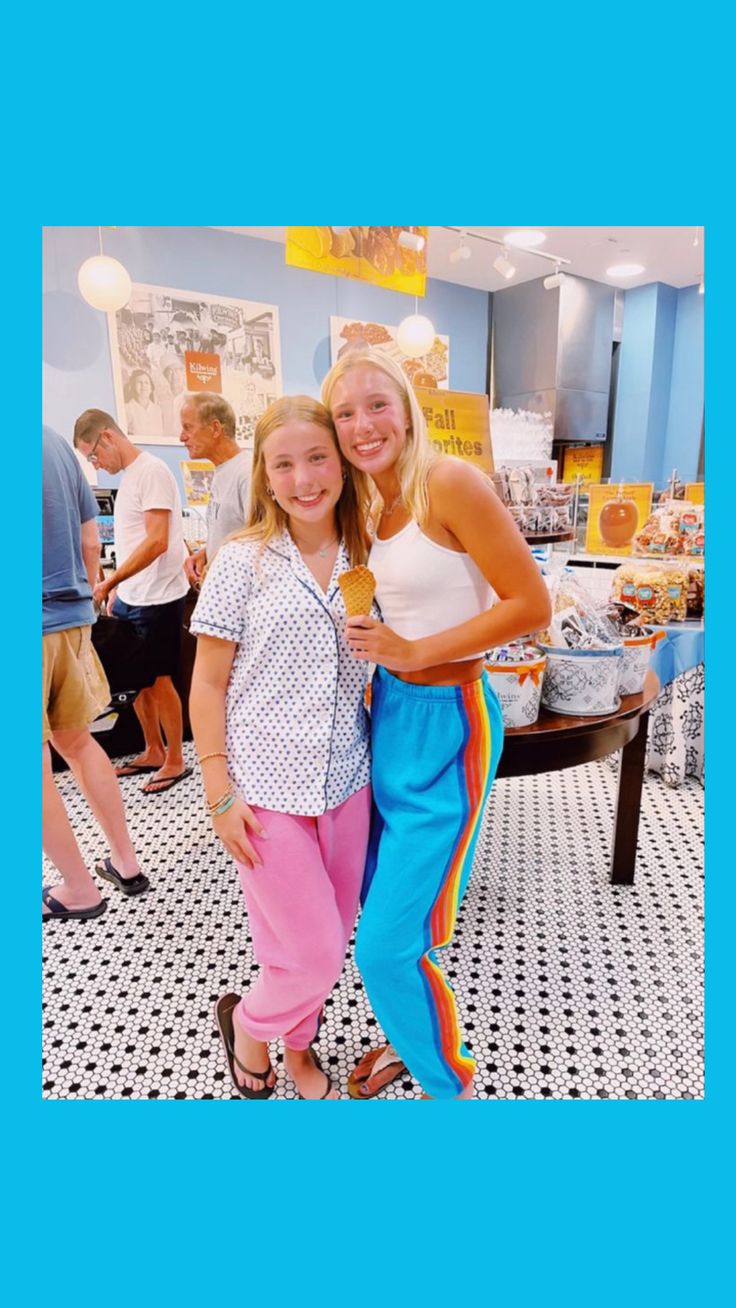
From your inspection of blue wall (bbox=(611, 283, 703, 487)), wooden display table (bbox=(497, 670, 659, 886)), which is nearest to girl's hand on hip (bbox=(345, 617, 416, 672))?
wooden display table (bbox=(497, 670, 659, 886))

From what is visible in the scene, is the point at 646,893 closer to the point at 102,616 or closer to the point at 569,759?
the point at 569,759

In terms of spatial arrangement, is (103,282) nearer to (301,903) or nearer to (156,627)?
(156,627)

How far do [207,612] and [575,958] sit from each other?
153cm

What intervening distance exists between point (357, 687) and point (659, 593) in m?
2.00

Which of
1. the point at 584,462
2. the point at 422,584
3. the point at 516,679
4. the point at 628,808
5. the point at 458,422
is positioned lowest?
the point at 628,808

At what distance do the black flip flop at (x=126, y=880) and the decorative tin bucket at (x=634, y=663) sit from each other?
168 centimetres

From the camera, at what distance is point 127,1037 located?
167cm

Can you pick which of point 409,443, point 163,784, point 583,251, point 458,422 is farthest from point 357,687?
point 163,784

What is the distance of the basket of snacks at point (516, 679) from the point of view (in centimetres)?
166

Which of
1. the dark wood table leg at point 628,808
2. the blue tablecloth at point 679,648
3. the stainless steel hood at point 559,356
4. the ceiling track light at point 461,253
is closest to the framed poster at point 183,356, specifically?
the ceiling track light at point 461,253

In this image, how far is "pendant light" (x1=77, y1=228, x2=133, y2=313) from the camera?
1.48 metres

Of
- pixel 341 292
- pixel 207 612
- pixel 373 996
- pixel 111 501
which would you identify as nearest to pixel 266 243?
pixel 341 292

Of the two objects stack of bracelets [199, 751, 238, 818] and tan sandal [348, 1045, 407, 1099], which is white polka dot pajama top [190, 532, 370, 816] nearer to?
stack of bracelets [199, 751, 238, 818]

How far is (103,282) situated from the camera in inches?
60.7
